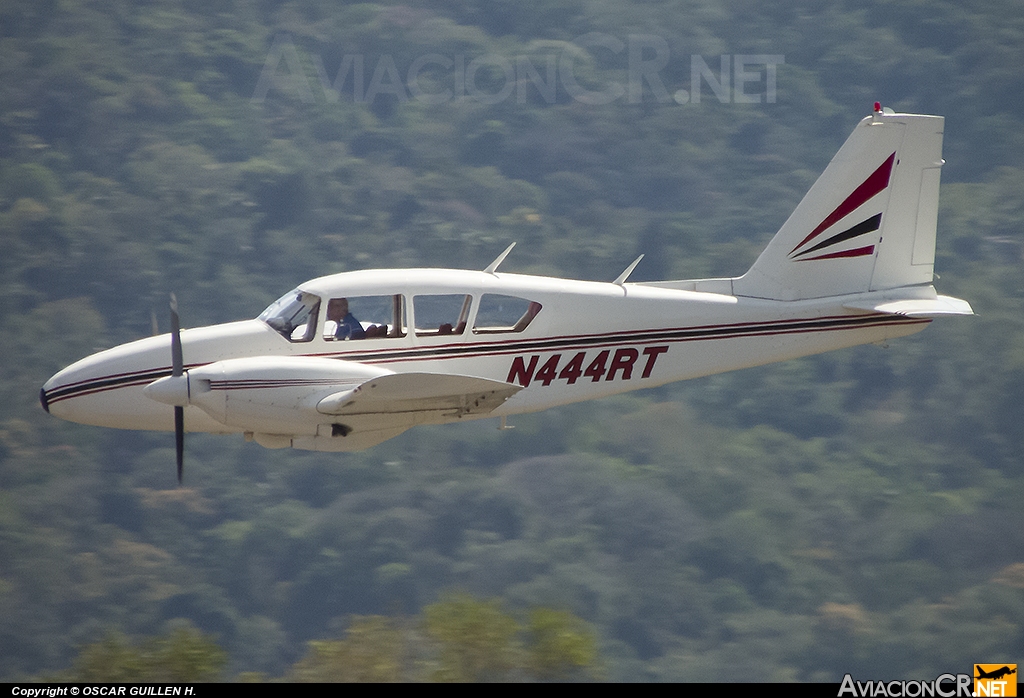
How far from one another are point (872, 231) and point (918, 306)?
1.21m

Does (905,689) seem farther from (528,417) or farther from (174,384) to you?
A: (528,417)

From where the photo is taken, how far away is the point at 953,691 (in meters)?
13.5

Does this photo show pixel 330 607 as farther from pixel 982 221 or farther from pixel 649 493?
pixel 982 221

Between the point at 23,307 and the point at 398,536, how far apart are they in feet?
80.7

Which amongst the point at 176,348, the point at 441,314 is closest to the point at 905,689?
the point at 441,314

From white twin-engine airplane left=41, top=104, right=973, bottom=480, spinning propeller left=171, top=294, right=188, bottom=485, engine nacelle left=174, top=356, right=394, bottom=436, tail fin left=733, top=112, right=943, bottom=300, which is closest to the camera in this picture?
engine nacelle left=174, top=356, right=394, bottom=436

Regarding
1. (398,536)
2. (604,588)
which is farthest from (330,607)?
(604,588)

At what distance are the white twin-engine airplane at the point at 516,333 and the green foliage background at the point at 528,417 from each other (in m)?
13.1

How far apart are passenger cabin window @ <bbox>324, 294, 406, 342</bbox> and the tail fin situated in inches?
177

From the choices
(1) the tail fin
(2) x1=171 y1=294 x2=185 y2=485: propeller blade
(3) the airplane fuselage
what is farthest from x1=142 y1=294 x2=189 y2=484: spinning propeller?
(1) the tail fin

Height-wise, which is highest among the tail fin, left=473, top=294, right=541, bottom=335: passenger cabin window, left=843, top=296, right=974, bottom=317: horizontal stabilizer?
the tail fin

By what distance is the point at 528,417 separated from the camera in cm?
5391

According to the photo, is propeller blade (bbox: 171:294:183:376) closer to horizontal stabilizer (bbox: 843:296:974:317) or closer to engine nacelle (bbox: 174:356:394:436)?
engine nacelle (bbox: 174:356:394:436)

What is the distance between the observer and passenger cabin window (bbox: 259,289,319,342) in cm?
1327
